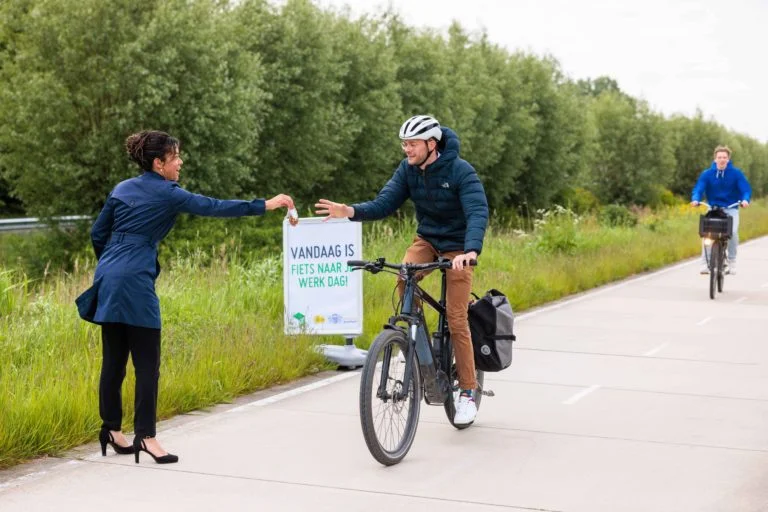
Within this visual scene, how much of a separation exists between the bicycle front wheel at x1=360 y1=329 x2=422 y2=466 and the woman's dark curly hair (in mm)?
1559

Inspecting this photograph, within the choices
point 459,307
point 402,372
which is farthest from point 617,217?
point 402,372

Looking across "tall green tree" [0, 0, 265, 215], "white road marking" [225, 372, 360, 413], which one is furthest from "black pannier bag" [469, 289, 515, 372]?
"tall green tree" [0, 0, 265, 215]

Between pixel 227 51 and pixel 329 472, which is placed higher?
pixel 227 51

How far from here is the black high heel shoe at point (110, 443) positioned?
6.87m

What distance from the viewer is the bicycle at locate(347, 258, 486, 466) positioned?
Answer: 6.60 m

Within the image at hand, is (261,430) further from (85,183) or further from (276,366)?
(85,183)

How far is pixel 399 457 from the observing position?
22.6 ft

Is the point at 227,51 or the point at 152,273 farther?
the point at 227,51

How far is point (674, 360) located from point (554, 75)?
2017 inches

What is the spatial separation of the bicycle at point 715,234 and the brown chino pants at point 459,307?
1070 cm

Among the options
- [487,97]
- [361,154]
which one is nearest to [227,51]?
[361,154]

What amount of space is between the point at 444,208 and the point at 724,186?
1133 cm

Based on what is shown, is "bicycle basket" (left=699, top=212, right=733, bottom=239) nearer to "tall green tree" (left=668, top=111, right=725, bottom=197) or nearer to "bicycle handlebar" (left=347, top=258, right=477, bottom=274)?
"bicycle handlebar" (left=347, top=258, right=477, bottom=274)

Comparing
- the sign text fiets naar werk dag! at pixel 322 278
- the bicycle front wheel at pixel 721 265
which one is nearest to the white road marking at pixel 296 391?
the sign text fiets naar werk dag! at pixel 322 278
